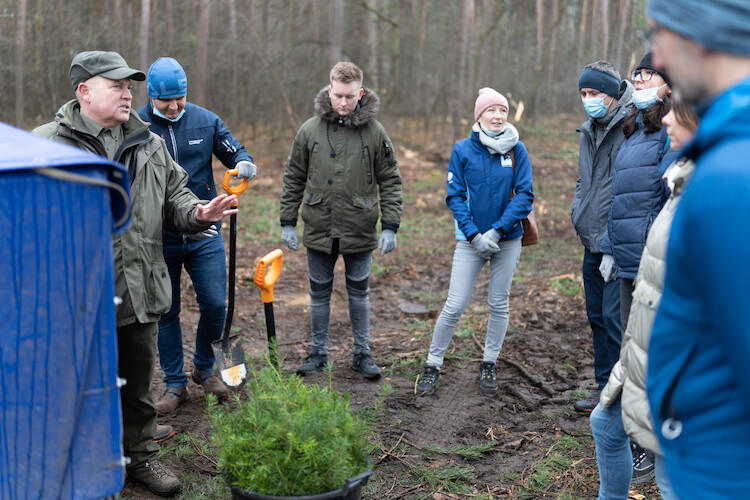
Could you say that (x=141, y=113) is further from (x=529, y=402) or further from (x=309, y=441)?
(x=529, y=402)

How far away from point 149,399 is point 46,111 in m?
12.0

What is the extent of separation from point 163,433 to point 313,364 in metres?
1.39

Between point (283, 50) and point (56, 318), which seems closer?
point (56, 318)

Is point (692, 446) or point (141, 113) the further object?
point (141, 113)

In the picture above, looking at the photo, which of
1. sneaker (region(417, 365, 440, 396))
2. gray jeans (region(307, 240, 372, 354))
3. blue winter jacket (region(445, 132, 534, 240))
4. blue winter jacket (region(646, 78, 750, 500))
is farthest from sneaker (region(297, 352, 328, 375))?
blue winter jacket (region(646, 78, 750, 500))

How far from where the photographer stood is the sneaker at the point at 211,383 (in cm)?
470

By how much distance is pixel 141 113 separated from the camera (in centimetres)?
435

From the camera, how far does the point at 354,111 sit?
486cm

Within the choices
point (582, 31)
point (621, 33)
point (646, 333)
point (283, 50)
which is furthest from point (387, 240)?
point (582, 31)

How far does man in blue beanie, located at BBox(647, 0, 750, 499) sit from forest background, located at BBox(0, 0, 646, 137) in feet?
24.8

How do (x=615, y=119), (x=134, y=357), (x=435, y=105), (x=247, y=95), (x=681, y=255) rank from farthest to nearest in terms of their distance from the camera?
(x=435, y=105) → (x=247, y=95) → (x=615, y=119) → (x=134, y=357) → (x=681, y=255)

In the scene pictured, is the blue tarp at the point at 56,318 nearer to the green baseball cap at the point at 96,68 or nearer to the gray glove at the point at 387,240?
the green baseball cap at the point at 96,68

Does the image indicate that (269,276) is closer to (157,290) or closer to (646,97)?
(157,290)

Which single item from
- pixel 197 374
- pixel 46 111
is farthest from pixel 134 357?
pixel 46 111
